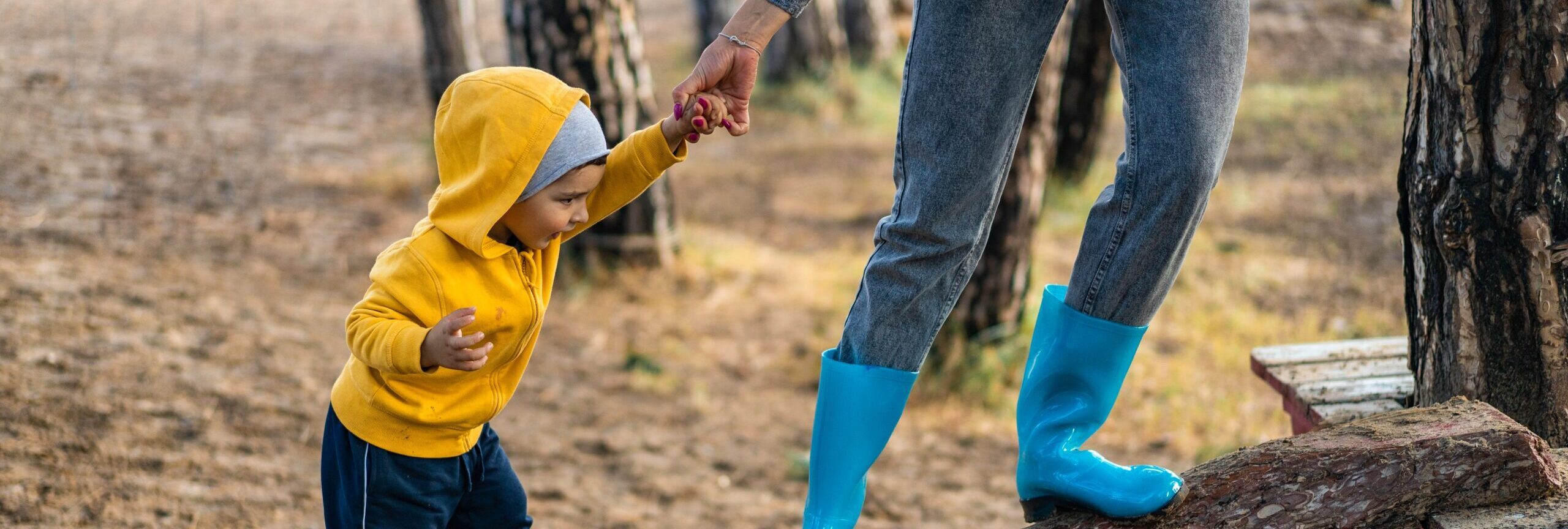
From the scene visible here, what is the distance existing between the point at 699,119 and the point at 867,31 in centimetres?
842

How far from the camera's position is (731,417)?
4.19 meters

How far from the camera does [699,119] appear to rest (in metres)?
1.87

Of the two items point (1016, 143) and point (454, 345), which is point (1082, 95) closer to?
point (1016, 143)

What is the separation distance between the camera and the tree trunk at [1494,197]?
200 centimetres

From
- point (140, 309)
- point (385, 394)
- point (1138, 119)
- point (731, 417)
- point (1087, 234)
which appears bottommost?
point (731, 417)

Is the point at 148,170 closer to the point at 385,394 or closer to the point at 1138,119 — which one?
the point at 385,394

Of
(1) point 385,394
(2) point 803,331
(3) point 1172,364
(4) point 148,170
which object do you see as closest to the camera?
(1) point 385,394

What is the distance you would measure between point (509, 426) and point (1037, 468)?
93.9 inches

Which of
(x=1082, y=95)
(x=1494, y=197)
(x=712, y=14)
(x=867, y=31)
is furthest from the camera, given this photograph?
(x=867, y=31)

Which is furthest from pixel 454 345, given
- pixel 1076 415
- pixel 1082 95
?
pixel 1082 95

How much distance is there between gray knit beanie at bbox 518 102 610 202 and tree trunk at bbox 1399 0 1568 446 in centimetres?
146

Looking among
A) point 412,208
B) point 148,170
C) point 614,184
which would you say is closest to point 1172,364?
point 614,184

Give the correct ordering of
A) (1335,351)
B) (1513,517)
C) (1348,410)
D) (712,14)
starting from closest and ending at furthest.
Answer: (1513,517), (1348,410), (1335,351), (712,14)

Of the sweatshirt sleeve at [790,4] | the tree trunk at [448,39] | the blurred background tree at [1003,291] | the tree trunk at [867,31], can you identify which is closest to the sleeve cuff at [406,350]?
the sweatshirt sleeve at [790,4]
